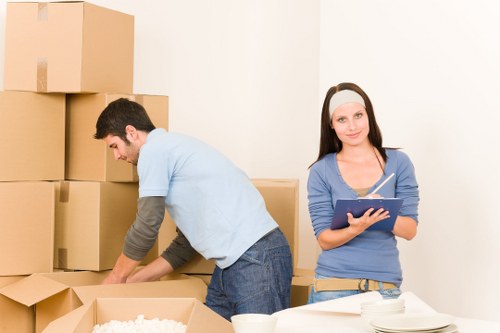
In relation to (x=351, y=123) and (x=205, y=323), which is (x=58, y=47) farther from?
(x=205, y=323)

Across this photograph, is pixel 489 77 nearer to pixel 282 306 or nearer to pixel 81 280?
pixel 282 306

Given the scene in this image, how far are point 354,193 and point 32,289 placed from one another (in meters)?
1.20

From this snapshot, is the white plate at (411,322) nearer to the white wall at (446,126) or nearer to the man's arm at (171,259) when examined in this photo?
the white wall at (446,126)

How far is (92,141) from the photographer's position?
9.59 feet

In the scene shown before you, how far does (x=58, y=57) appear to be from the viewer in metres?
2.85

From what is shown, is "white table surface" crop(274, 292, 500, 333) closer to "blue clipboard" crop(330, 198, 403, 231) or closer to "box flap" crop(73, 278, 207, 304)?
"blue clipboard" crop(330, 198, 403, 231)

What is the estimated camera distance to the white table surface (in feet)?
4.54

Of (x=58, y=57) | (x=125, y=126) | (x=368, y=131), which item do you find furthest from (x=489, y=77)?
(x=58, y=57)

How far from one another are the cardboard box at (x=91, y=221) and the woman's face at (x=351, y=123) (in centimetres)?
102

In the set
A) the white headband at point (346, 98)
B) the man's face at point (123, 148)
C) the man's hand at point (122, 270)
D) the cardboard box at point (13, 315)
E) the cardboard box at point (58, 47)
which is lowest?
the cardboard box at point (13, 315)

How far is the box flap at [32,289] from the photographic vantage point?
2.59m

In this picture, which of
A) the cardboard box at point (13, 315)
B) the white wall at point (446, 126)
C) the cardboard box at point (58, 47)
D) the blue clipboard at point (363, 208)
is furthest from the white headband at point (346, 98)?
the cardboard box at point (13, 315)

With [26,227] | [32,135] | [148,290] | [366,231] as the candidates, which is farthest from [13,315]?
[366,231]

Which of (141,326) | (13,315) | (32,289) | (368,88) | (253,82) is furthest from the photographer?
(253,82)
